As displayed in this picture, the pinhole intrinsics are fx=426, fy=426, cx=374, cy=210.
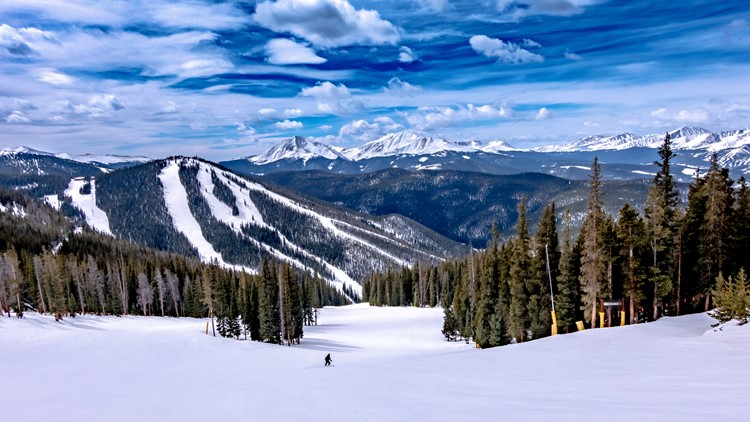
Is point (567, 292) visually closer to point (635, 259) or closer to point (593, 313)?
point (593, 313)

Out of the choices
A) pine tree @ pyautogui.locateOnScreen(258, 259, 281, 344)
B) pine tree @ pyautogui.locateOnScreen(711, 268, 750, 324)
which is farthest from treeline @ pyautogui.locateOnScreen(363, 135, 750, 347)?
pine tree @ pyautogui.locateOnScreen(258, 259, 281, 344)

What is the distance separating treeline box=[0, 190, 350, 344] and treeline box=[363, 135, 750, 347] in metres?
36.8

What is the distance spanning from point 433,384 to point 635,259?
91.1 ft

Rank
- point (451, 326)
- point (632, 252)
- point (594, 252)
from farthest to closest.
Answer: point (451, 326)
point (632, 252)
point (594, 252)

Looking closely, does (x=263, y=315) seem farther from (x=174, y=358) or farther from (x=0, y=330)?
(x=0, y=330)

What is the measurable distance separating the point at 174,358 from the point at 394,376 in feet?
93.7

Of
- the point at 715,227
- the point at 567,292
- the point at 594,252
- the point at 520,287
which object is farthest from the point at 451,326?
the point at 715,227

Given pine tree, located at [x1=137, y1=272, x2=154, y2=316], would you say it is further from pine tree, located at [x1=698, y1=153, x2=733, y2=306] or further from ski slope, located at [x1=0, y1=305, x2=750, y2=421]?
pine tree, located at [x1=698, y1=153, x2=733, y2=306]

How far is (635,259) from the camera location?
3938 cm

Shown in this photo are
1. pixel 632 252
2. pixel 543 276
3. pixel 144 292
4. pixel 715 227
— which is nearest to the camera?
pixel 632 252

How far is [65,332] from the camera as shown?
186 ft

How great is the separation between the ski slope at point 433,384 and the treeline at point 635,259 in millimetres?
5417

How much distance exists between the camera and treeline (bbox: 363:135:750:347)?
3994 centimetres

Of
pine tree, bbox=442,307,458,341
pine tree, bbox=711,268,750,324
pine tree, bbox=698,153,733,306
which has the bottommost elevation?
pine tree, bbox=442,307,458,341
